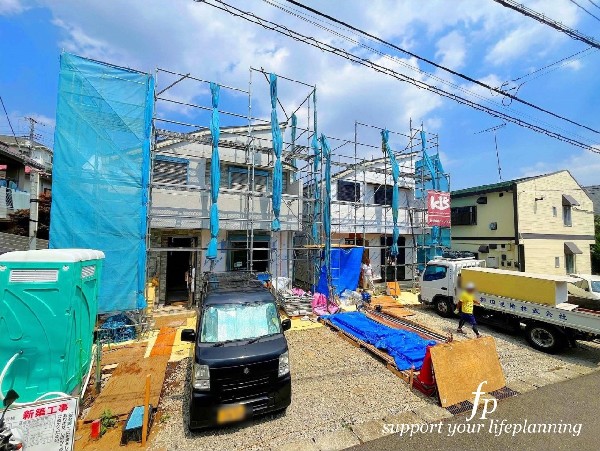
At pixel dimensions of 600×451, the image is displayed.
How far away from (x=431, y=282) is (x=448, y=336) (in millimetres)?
3110

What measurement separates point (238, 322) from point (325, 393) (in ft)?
6.96

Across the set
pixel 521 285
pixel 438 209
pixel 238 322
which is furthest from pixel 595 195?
pixel 238 322

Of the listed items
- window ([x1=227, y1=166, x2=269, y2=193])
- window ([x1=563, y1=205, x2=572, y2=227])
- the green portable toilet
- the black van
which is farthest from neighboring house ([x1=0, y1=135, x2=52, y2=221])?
window ([x1=563, y1=205, x2=572, y2=227])

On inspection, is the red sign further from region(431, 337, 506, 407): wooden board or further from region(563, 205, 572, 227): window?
region(563, 205, 572, 227): window

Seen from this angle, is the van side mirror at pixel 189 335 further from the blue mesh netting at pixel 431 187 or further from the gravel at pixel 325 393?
the blue mesh netting at pixel 431 187

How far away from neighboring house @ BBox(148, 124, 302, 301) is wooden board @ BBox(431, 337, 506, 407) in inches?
271

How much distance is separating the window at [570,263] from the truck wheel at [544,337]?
1592 cm

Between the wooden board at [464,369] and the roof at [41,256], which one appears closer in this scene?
the roof at [41,256]

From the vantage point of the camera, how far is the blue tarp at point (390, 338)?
622 cm

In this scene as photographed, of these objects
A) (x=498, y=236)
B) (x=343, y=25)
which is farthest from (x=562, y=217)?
(x=343, y=25)

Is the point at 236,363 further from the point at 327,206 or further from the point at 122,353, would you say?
the point at 327,206

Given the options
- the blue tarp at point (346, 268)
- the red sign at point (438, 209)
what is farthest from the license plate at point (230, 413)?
the red sign at point (438, 209)

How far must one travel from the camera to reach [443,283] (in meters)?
10.2

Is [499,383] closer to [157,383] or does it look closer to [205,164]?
[157,383]
